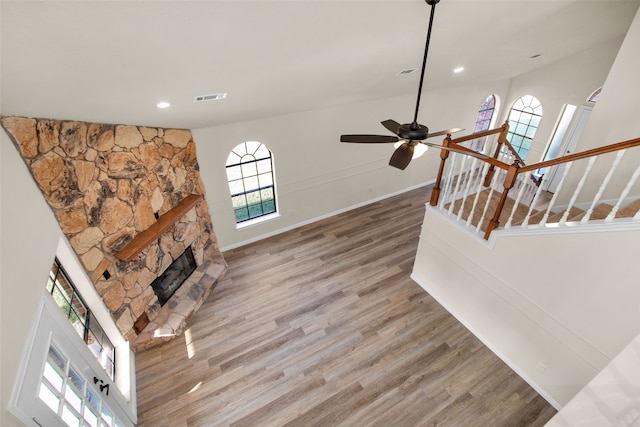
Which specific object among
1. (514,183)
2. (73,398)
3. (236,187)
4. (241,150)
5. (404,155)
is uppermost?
(404,155)

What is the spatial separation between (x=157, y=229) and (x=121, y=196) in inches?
23.6

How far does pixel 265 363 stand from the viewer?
4.05m

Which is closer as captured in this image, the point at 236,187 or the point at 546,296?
the point at 546,296

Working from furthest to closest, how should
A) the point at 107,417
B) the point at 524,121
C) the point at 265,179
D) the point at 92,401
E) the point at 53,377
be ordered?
the point at 524,121 < the point at 265,179 < the point at 107,417 < the point at 92,401 < the point at 53,377

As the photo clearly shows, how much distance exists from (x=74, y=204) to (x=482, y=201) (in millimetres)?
5048

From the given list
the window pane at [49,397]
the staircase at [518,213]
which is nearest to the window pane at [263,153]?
the staircase at [518,213]

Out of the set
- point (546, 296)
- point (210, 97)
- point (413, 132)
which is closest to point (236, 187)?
point (210, 97)

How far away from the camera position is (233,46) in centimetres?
211

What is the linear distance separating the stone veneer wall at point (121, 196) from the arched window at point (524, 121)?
742cm

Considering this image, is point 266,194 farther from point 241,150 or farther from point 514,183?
point 514,183

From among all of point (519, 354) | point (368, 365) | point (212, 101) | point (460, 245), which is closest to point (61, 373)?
point (212, 101)

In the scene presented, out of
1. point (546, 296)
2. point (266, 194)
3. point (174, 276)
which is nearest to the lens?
point (546, 296)

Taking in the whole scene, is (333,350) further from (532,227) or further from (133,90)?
(133,90)

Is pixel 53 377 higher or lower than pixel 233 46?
lower
